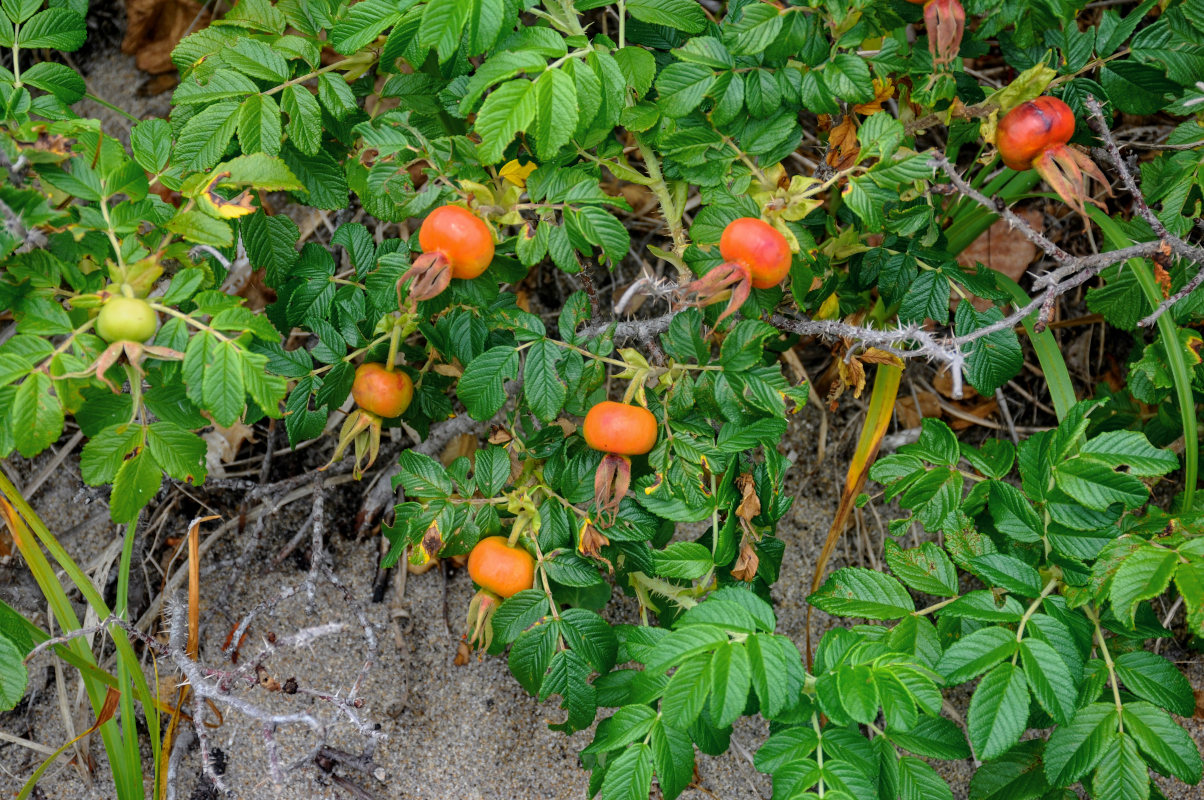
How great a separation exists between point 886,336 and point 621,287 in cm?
102

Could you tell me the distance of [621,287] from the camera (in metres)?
2.38

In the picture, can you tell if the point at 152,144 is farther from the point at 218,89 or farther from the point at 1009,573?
the point at 1009,573

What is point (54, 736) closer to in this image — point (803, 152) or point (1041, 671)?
point (1041, 671)

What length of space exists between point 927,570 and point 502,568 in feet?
2.59

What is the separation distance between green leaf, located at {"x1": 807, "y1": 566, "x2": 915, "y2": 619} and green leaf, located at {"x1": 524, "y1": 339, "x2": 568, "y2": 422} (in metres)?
0.59

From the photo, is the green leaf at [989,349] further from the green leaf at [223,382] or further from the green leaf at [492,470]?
the green leaf at [223,382]

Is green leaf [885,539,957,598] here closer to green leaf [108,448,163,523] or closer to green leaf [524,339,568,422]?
green leaf [524,339,568,422]

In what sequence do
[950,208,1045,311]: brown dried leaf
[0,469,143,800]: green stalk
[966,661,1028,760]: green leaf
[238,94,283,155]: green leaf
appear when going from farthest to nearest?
[950,208,1045,311]: brown dried leaf → [0,469,143,800]: green stalk → [238,94,283,155]: green leaf → [966,661,1028,760]: green leaf

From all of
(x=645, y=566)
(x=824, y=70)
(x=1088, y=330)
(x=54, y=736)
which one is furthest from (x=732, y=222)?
(x=54, y=736)

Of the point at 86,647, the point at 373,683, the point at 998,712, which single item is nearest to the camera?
the point at 998,712

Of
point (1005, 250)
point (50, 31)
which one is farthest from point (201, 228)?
point (1005, 250)

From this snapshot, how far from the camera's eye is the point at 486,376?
154cm

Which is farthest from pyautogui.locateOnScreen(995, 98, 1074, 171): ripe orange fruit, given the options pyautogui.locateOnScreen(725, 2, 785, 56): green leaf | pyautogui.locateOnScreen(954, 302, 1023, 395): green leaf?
pyautogui.locateOnScreen(725, 2, 785, 56): green leaf

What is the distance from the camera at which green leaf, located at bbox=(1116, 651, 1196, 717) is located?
1.43 m
